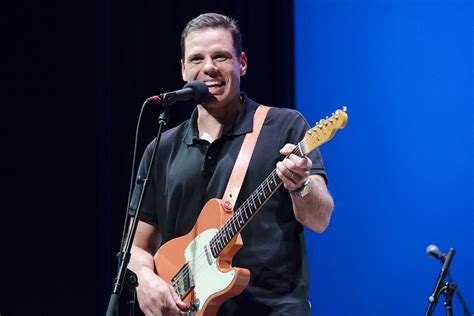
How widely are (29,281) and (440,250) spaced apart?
2.46m

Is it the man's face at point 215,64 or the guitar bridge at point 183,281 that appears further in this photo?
the man's face at point 215,64

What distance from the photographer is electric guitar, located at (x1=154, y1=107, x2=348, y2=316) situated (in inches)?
92.6

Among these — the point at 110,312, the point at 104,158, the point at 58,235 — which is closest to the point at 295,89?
the point at 104,158

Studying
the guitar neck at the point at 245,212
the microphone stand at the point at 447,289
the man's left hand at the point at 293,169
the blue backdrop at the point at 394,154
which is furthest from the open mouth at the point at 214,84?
the blue backdrop at the point at 394,154

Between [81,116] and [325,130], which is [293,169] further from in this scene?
[81,116]

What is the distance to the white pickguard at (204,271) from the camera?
2.40 m

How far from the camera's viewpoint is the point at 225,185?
2.59 metres

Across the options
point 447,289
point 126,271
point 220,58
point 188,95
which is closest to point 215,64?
point 220,58

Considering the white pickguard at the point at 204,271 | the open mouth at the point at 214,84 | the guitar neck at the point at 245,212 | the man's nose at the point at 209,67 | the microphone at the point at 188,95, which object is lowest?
the white pickguard at the point at 204,271

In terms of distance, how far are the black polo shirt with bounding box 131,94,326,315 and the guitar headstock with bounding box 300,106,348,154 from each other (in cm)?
31

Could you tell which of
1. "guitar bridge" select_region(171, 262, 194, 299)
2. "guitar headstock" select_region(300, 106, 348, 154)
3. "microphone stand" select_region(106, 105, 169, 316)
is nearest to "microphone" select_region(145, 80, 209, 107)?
"microphone stand" select_region(106, 105, 169, 316)

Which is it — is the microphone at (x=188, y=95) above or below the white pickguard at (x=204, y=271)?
above

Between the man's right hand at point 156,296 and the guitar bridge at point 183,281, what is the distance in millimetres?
27

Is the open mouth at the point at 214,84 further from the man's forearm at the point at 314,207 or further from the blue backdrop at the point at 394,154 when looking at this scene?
the blue backdrop at the point at 394,154
